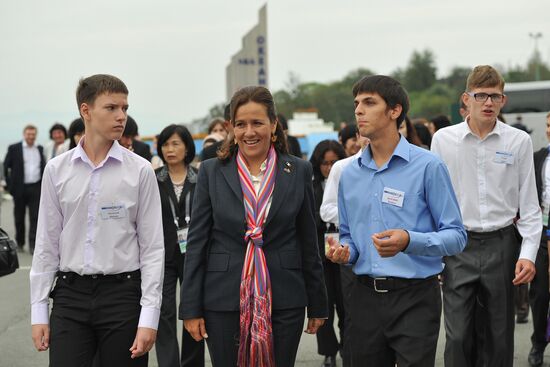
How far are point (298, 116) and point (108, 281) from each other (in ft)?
181

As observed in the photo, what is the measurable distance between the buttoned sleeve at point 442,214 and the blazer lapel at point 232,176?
0.96 metres

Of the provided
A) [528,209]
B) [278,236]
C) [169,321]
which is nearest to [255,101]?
[278,236]

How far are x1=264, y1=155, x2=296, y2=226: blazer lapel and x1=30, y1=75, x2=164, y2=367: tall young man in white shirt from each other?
2.08ft

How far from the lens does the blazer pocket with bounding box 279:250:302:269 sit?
4.80 meters

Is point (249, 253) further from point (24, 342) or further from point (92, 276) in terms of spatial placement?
point (24, 342)

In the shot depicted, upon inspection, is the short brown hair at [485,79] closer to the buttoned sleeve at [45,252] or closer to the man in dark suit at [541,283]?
the man in dark suit at [541,283]

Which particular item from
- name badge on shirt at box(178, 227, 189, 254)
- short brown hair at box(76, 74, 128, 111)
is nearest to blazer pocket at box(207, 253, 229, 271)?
short brown hair at box(76, 74, 128, 111)

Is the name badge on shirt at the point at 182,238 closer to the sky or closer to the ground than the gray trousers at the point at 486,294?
closer to the sky

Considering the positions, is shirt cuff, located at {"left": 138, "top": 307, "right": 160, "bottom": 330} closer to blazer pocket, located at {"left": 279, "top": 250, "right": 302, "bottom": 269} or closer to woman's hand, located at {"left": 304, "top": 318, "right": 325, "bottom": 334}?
blazer pocket, located at {"left": 279, "top": 250, "right": 302, "bottom": 269}

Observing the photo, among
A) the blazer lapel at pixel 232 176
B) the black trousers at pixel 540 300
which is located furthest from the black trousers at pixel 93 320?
the black trousers at pixel 540 300

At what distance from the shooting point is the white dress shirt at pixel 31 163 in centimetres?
1734

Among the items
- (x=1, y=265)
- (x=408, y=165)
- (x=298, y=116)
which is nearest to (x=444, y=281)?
(x=408, y=165)

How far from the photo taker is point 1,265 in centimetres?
689

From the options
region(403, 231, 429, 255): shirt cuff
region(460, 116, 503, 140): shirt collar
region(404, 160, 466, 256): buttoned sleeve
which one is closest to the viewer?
region(403, 231, 429, 255): shirt cuff
